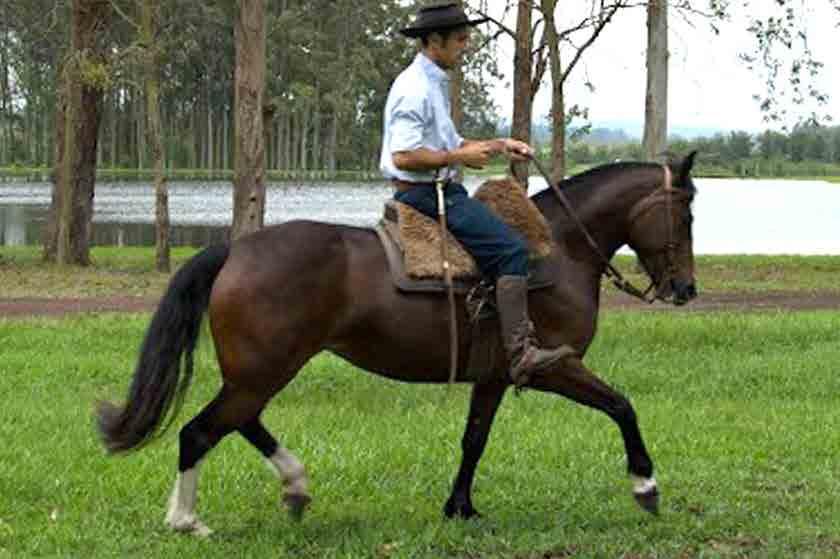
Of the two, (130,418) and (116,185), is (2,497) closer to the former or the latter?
(130,418)

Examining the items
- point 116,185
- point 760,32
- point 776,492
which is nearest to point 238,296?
point 776,492

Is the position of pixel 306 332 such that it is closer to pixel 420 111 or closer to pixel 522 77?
pixel 420 111

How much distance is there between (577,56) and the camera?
25406 millimetres

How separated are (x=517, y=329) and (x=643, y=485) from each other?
1.10 metres

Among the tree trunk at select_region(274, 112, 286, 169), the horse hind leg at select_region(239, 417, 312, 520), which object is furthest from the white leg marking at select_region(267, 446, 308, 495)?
the tree trunk at select_region(274, 112, 286, 169)

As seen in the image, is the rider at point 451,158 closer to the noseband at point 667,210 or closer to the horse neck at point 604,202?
the horse neck at point 604,202

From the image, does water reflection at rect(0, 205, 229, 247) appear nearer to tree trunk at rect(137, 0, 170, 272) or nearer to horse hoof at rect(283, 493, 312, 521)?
tree trunk at rect(137, 0, 170, 272)

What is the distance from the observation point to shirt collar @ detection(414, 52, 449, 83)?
263 inches

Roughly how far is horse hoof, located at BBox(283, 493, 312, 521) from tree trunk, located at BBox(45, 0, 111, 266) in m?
19.2

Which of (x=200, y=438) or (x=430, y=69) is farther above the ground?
(x=430, y=69)

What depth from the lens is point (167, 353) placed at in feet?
22.1

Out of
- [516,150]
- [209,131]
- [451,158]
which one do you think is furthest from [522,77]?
[209,131]

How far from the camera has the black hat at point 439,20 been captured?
667 centimetres

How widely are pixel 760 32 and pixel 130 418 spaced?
23.2 m
